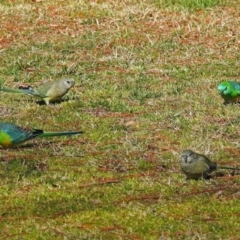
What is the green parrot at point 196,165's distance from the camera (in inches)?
269

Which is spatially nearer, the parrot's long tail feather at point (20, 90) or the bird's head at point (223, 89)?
the bird's head at point (223, 89)

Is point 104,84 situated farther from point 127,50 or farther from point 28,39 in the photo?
point 28,39

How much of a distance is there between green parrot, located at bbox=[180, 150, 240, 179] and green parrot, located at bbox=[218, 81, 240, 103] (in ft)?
7.90

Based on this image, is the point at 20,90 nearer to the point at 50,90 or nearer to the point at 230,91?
the point at 50,90

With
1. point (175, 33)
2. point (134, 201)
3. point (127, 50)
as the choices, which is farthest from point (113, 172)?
point (175, 33)

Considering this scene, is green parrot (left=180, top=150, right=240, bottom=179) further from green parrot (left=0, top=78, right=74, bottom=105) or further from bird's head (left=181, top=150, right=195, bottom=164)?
green parrot (left=0, top=78, right=74, bottom=105)

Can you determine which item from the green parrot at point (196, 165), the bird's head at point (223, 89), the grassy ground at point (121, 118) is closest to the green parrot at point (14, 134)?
the grassy ground at point (121, 118)

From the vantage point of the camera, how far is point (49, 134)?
7.93m

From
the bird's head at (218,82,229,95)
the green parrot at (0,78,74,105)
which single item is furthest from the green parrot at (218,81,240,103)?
the green parrot at (0,78,74,105)

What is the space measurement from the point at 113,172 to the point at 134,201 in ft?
2.38

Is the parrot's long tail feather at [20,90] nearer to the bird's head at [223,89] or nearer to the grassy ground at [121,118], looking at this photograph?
the grassy ground at [121,118]

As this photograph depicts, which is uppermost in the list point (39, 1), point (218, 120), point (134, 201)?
point (134, 201)

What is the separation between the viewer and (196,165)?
22.3ft

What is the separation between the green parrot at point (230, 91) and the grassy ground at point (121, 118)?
9 cm
